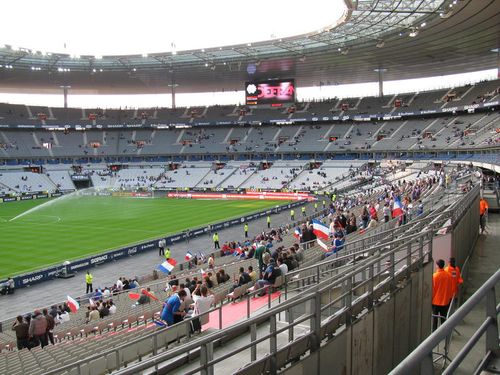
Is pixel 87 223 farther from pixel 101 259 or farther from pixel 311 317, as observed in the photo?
pixel 311 317

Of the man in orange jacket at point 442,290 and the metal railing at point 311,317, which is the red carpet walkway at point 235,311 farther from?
the man in orange jacket at point 442,290

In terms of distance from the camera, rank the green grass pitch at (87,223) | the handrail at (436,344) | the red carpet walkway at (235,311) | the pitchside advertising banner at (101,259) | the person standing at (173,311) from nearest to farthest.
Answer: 1. the handrail at (436,344)
2. the red carpet walkway at (235,311)
3. the person standing at (173,311)
4. the pitchside advertising banner at (101,259)
5. the green grass pitch at (87,223)

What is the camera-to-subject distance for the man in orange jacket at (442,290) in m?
7.78

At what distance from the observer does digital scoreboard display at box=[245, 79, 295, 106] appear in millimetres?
78625

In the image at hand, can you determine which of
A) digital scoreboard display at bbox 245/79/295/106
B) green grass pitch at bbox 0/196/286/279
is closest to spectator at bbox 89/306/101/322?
green grass pitch at bbox 0/196/286/279

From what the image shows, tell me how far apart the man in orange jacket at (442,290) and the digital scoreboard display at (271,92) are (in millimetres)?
72442

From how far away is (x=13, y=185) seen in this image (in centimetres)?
7556

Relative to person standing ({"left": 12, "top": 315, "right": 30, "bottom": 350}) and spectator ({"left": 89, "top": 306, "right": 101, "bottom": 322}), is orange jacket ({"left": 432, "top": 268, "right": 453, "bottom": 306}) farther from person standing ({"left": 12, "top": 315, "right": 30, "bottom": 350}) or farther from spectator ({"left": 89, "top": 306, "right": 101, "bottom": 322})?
spectator ({"left": 89, "top": 306, "right": 101, "bottom": 322})

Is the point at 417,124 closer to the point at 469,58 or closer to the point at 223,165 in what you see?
the point at 469,58

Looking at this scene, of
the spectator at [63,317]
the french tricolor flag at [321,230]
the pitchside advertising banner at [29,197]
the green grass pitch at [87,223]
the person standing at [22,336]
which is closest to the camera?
the person standing at [22,336]

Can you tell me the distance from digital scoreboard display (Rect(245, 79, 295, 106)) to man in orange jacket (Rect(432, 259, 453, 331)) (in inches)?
2852

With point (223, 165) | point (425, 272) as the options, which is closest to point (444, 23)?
point (425, 272)

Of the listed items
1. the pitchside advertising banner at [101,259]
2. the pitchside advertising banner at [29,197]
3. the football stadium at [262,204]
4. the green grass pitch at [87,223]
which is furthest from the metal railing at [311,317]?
the pitchside advertising banner at [29,197]

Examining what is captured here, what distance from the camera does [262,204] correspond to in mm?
59656
